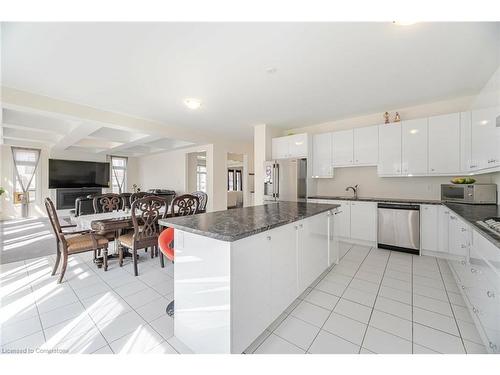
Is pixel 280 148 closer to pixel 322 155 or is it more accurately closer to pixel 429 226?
pixel 322 155

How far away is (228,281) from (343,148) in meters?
3.65

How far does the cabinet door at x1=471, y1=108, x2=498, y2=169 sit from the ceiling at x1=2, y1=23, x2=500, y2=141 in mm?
497

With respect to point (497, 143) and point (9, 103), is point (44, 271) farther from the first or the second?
point (497, 143)

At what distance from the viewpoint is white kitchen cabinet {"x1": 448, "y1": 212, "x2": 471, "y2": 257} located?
6.14 ft

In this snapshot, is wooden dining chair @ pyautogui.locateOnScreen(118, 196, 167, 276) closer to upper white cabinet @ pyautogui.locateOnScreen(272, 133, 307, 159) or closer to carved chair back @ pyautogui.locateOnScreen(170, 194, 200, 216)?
carved chair back @ pyautogui.locateOnScreen(170, 194, 200, 216)

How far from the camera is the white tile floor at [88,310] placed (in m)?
1.47

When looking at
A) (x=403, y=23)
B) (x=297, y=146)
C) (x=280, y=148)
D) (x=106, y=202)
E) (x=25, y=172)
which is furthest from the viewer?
(x=25, y=172)

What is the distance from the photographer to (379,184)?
3.90 meters

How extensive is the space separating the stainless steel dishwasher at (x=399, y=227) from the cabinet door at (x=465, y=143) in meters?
0.81

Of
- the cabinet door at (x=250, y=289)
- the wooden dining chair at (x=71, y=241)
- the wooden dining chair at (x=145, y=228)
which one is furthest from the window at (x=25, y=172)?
the cabinet door at (x=250, y=289)

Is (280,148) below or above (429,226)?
above

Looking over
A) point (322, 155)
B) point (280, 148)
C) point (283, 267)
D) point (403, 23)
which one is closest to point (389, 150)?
point (322, 155)

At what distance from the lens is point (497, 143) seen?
206 cm
